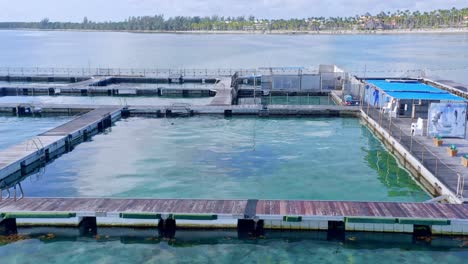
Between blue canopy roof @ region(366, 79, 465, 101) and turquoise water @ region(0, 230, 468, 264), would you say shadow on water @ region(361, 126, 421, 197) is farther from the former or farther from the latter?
turquoise water @ region(0, 230, 468, 264)

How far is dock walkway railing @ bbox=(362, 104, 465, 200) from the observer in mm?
20984

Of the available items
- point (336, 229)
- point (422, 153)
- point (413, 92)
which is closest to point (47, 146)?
point (336, 229)

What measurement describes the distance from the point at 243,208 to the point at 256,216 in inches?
32.1

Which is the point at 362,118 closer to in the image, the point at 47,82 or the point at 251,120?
the point at 251,120

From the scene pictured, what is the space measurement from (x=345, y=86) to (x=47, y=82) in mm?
40728

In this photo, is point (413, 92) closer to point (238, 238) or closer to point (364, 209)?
point (364, 209)

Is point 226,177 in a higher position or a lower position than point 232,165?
lower

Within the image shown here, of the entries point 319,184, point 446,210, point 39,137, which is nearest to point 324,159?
point 319,184

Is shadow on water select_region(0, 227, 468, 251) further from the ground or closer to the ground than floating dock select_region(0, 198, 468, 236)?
closer to the ground

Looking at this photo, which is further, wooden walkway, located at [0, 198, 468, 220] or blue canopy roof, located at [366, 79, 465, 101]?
blue canopy roof, located at [366, 79, 465, 101]

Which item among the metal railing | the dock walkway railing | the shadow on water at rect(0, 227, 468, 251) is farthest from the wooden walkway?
the metal railing

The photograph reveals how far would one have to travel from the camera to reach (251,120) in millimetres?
39656

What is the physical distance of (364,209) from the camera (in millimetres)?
18266

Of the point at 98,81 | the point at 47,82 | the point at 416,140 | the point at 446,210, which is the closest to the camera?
the point at 446,210
